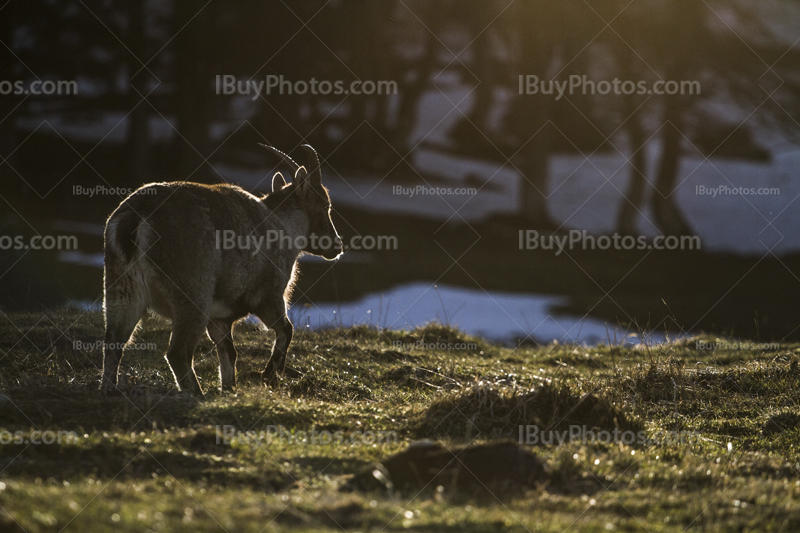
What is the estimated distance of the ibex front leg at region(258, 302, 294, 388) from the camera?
835 cm

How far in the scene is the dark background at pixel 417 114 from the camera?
22891 mm

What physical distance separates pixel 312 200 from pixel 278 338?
200cm

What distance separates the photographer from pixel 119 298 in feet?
22.7

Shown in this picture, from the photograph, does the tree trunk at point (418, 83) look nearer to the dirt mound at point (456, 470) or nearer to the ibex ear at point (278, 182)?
the ibex ear at point (278, 182)

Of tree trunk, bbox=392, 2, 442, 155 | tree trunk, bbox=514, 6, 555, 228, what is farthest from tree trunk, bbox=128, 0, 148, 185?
tree trunk, bbox=514, 6, 555, 228

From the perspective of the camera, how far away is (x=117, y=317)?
22.7ft

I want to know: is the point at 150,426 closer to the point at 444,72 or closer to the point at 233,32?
the point at 233,32

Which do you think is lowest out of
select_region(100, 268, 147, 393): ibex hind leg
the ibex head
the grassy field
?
the grassy field

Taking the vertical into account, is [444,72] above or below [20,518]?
above

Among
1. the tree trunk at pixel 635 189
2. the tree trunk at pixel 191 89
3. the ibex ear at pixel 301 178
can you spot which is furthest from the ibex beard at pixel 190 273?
the tree trunk at pixel 635 189

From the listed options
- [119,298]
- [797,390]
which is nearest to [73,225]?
[119,298]

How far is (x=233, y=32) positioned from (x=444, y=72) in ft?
33.7

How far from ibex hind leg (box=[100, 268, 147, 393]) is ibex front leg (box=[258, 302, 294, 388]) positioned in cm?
175

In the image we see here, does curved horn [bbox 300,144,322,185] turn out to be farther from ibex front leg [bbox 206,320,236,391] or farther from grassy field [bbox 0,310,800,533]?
grassy field [bbox 0,310,800,533]
